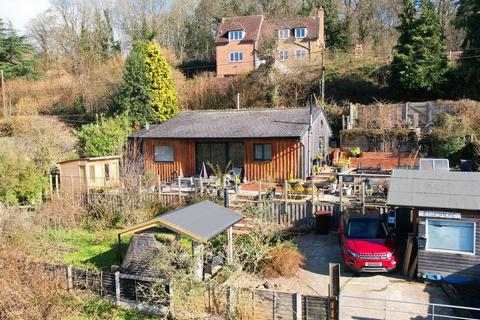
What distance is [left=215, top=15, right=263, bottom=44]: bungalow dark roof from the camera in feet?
145

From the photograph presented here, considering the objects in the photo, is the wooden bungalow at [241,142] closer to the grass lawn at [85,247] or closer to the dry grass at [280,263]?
the grass lawn at [85,247]

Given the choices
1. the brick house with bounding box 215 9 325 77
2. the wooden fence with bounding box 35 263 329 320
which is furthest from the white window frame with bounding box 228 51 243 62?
the wooden fence with bounding box 35 263 329 320

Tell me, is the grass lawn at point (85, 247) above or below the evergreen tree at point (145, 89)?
below

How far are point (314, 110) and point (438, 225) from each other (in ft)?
45.7

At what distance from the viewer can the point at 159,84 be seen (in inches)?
1318

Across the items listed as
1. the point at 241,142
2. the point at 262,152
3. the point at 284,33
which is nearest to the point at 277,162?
the point at 262,152

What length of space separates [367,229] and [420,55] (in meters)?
22.3

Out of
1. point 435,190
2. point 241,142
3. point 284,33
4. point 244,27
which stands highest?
point 244,27

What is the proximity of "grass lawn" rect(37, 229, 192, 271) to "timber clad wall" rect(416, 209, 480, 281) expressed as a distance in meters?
7.31

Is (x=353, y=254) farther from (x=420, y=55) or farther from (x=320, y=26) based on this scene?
(x=320, y=26)

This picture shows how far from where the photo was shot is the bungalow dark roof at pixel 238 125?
890 inches

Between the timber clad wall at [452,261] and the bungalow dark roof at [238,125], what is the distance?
1037 cm

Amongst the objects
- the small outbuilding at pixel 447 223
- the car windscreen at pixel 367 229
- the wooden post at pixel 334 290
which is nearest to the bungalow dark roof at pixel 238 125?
the car windscreen at pixel 367 229

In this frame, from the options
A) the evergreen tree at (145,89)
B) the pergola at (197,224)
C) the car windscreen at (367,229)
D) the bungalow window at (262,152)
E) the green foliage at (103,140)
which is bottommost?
the car windscreen at (367,229)
